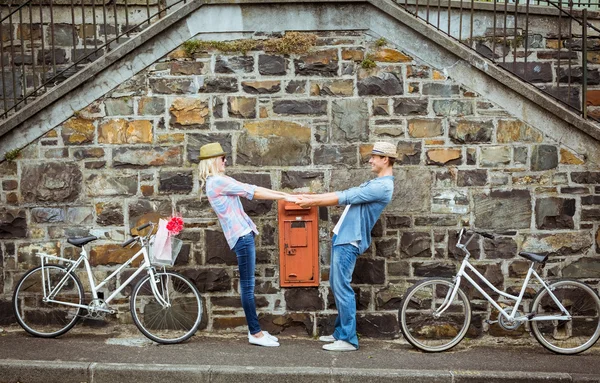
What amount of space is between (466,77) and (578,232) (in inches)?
75.3

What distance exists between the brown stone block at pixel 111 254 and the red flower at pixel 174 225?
650 millimetres

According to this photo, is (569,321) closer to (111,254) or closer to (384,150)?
(384,150)

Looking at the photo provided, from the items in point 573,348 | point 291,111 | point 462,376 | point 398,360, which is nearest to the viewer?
point 462,376

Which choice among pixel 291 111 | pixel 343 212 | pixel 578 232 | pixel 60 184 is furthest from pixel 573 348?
pixel 60 184

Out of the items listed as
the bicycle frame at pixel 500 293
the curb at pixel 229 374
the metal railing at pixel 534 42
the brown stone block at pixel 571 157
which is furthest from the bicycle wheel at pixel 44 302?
the brown stone block at pixel 571 157

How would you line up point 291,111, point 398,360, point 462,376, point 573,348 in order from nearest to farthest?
point 462,376 < point 398,360 < point 573,348 < point 291,111

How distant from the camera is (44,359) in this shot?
6.97m

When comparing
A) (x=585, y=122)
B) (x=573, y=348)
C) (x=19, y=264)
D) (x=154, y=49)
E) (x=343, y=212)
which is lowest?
(x=573, y=348)

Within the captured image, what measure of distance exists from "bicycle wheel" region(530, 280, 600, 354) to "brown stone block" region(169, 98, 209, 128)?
12.2ft

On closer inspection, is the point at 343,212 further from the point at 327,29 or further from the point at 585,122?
the point at 585,122

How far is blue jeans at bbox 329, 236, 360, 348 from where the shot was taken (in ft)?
24.8

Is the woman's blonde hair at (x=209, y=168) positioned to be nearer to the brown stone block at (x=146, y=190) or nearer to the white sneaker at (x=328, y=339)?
the brown stone block at (x=146, y=190)

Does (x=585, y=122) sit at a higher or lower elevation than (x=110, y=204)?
higher

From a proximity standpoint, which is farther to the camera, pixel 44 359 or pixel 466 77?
pixel 466 77
